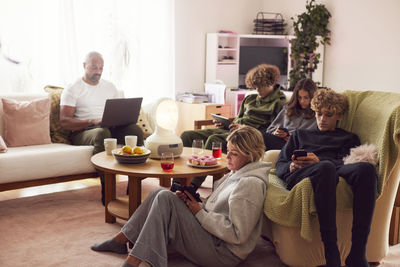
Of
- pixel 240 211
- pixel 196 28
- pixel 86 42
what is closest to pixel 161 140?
pixel 240 211

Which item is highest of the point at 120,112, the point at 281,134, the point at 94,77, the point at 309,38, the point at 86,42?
the point at 309,38

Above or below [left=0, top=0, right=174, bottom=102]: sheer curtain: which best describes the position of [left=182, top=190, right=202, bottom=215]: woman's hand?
below

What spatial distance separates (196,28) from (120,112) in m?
2.80

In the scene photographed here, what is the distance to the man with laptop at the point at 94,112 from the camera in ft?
12.9

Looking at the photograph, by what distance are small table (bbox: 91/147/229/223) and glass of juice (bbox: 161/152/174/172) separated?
0.03 m

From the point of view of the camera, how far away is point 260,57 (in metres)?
6.76

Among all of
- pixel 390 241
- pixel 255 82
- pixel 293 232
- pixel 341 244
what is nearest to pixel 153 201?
pixel 293 232

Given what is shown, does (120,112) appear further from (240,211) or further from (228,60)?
(228,60)

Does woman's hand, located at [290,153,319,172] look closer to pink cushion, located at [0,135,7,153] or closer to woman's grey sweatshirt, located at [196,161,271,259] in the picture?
woman's grey sweatshirt, located at [196,161,271,259]

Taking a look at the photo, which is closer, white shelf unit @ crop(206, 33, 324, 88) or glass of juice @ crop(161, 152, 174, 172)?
glass of juice @ crop(161, 152, 174, 172)

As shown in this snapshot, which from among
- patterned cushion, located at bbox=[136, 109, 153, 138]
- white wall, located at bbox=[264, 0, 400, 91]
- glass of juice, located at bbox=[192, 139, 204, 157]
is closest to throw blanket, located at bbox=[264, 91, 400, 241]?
glass of juice, located at bbox=[192, 139, 204, 157]

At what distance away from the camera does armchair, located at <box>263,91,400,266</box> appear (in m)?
2.46

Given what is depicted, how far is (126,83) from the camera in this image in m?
5.96

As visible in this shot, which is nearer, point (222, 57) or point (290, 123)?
point (290, 123)
